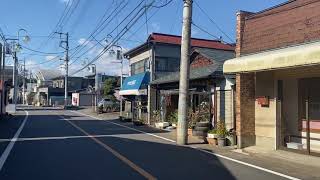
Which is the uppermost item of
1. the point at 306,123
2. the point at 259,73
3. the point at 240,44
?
the point at 240,44

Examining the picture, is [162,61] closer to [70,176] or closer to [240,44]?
[240,44]

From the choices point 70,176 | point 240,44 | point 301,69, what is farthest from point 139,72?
point 70,176

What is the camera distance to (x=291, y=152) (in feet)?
54.1

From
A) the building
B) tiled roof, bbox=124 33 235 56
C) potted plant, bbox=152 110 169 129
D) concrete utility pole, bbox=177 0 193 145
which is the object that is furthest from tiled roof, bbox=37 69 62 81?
concrete utility pole, bbox=177 0 193 145

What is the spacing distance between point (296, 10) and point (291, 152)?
4923mm

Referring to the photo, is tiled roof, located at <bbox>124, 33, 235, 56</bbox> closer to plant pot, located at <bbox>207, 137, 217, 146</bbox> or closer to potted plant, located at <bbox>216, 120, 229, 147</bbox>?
plant pot, located at <bbox>207, 137, 217, 146</bbox>

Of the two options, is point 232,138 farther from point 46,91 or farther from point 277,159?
point 46,91

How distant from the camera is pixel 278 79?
17578mm

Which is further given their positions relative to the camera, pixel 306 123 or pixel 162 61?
pixel 162 61

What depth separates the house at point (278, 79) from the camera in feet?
50.2

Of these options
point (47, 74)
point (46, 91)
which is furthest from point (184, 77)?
point (47, 74)

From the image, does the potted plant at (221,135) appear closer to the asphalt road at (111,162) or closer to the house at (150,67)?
the asphalt road at (111,162)

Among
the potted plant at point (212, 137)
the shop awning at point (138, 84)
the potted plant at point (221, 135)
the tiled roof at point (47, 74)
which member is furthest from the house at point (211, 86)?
the tiled roof at point (47, 74)

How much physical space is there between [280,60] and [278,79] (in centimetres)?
296
